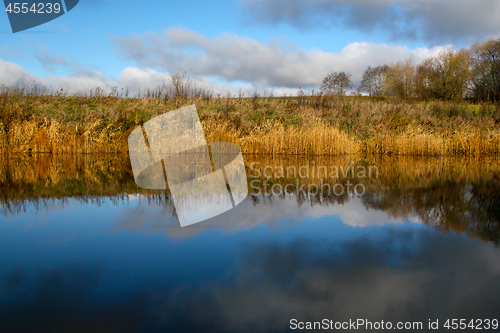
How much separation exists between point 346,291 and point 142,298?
3.94ft

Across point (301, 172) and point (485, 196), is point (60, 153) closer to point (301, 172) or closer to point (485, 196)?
point (301, 172)

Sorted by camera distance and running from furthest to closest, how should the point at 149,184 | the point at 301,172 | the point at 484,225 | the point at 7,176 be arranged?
the point at 301,172 → the point at 7,176 → the point at 149,184 → the point at 484,225

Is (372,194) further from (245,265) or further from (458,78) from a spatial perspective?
(458,78)

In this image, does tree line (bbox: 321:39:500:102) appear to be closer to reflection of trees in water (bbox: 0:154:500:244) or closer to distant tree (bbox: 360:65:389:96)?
distant tree (bbox: 360:65:389:96)

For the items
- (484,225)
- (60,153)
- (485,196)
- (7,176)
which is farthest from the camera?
(60,153)

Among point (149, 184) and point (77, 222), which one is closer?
point (77, 222)

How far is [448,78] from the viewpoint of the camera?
3012 centimetres

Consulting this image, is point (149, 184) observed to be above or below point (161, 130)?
below

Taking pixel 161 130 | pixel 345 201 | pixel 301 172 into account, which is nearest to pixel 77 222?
→ pixel 345 201

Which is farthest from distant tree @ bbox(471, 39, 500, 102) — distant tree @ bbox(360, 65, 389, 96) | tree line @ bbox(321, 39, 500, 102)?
distant tree @ bbox(360, 65, 389, 96)

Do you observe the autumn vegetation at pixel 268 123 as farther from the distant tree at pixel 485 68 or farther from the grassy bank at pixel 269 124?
the distant tree at pixel 485 68

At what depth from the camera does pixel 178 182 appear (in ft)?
23.1

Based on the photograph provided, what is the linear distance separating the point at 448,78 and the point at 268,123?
73.1ft
